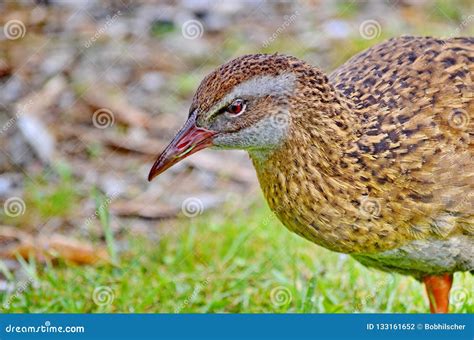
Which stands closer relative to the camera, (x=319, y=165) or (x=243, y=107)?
(x=243, y=107)

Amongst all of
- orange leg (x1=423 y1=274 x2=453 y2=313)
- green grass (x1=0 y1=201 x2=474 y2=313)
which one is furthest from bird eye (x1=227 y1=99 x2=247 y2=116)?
orange leg (x1=423 y1=274 x2=453 y2=313)

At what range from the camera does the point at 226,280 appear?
6039 mm

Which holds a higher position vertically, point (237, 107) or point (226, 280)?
point (237, 107)

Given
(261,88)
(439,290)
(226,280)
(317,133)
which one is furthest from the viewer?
(226,280)

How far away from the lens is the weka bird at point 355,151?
4.61 m

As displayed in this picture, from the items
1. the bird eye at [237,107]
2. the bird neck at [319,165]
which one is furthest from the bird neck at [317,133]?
the bird eye at [237,107]

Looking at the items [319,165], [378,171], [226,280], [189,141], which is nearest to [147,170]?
[226,280]

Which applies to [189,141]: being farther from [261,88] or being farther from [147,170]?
[147,170]

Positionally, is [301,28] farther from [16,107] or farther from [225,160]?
[16,107]

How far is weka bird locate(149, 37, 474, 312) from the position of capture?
4.61 m

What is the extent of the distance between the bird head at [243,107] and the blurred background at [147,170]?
1185 millimetres

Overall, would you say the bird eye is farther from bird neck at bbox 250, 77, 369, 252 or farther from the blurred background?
Answer: the blurred background

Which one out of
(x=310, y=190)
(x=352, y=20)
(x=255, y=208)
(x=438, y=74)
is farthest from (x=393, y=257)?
(x=352, y=20)

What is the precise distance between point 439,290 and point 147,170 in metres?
2.81
